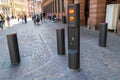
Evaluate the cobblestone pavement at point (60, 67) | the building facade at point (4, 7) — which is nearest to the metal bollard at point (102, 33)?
the cobblestone pavement at point (60, 67)

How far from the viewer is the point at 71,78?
4355 mm

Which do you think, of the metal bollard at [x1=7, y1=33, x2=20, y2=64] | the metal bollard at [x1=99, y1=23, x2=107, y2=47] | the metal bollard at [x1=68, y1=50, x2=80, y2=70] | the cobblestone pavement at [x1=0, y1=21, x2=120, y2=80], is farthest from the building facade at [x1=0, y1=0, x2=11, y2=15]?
the metal bollard at [x1=68, y1=50, x2=80, y2=70]

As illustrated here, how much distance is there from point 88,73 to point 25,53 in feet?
11.8

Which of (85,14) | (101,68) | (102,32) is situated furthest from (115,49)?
(85,14)

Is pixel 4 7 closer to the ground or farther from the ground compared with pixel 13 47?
farther from the ground

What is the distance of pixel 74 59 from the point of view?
185 inches

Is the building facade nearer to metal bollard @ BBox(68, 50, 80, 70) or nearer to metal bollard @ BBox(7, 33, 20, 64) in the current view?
metal bollard @ BBox(7, 33, 20, 64)

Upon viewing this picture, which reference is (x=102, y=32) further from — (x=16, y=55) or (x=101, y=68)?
(x=16, y=55)

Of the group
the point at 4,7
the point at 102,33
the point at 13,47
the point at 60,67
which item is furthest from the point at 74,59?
the point at 4,7

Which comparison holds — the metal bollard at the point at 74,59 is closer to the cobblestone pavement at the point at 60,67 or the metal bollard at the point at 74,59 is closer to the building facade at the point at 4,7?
the cobblestone pavement at the point at 60,67

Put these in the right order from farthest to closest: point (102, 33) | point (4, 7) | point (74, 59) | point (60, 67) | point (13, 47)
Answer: point (4, 7) → point (102, 33) → point (13, 47) → point (60, 67) → point (74, 59)

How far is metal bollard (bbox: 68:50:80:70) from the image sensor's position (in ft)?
15.2

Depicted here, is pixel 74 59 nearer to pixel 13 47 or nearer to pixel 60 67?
pixel 60 67

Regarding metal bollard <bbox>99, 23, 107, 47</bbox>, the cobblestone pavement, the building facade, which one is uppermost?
the building facade
